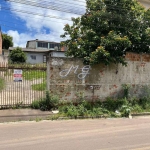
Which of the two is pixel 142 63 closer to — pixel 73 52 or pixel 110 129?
pixel 73 52

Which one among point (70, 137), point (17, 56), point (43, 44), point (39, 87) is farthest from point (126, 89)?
point (43, 44)

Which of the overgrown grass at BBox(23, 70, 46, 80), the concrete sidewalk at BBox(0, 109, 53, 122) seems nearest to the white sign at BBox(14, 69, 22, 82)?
the overgrown grass at BBox(23, 70, 46, 80)

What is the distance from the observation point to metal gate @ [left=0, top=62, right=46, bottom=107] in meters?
9.91

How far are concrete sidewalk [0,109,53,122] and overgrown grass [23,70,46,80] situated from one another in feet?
5.53

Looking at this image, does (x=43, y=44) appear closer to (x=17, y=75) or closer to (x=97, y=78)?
(x=97, y=78)

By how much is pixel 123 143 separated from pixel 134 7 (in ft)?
30.1

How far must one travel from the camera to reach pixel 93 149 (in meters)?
4.83

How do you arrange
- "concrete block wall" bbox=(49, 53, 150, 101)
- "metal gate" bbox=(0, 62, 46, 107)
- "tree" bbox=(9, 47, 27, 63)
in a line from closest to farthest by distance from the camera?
"metal gate" bbox=(0, 62, 46, 107)
"concrete block wall" bbox=(49, 53, 150, 101)
"tree" bbox=(9, 47, 27, 63)

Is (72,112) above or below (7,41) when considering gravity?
below

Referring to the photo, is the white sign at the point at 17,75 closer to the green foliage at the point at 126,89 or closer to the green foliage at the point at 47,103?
the green foliage at the point at 47,103

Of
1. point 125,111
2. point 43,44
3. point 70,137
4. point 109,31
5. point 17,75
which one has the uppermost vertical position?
point 43,44

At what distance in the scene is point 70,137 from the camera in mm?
5879

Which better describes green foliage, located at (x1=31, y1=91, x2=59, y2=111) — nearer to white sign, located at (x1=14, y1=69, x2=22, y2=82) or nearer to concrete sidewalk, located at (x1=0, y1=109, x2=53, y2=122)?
concrete sidewalk, located at (x1=0, y1=109, x2=53, y2=122)

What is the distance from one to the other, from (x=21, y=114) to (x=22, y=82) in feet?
6.51
